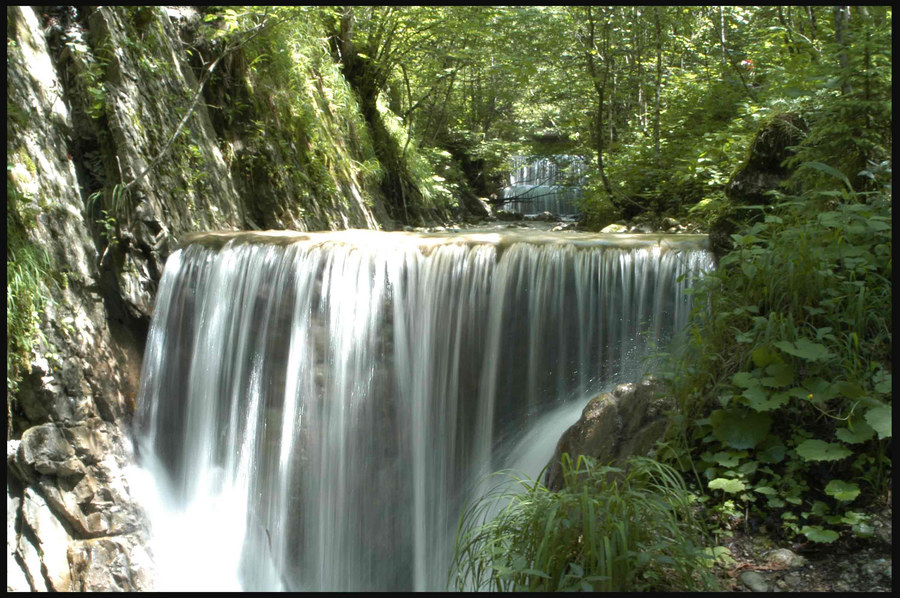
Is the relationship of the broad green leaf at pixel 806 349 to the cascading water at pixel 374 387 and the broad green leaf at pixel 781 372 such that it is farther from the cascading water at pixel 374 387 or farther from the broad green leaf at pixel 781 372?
the cascading water at pixel 374 387

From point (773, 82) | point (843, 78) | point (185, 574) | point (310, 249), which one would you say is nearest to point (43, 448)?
point (185, 574)

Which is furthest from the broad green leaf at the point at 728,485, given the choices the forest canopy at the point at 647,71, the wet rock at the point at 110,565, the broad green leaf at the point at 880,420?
the wet rock at the point at 110,565

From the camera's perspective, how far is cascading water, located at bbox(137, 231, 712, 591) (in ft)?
16.8

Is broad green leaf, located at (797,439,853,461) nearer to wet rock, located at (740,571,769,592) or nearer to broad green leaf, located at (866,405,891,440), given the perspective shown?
broad green leaf, located at (866,405,891,440)

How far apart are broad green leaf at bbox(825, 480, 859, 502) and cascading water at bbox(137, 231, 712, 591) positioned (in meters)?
2.34

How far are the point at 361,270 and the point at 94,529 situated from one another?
9.27ft

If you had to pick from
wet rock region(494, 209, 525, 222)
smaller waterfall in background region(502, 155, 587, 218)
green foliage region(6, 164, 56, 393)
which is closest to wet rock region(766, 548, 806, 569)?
green foliage region(6, 164, 56, 393)

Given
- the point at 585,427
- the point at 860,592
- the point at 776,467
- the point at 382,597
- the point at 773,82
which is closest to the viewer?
the point at 860,592

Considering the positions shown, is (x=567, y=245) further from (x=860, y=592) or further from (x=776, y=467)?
(x=860, y=592)

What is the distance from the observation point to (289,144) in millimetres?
8820

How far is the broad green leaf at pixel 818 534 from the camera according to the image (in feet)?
8.18

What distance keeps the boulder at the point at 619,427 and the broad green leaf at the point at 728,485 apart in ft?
1.59

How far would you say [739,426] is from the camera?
2.98m

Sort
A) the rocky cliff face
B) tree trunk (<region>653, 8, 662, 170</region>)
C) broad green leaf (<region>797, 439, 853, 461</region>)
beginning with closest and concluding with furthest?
broad green leaf (<region>797, 439, 853, 461</region>) → the rocky cliff face → tree trunk (<region>653, 8, 662, 170</region>)
